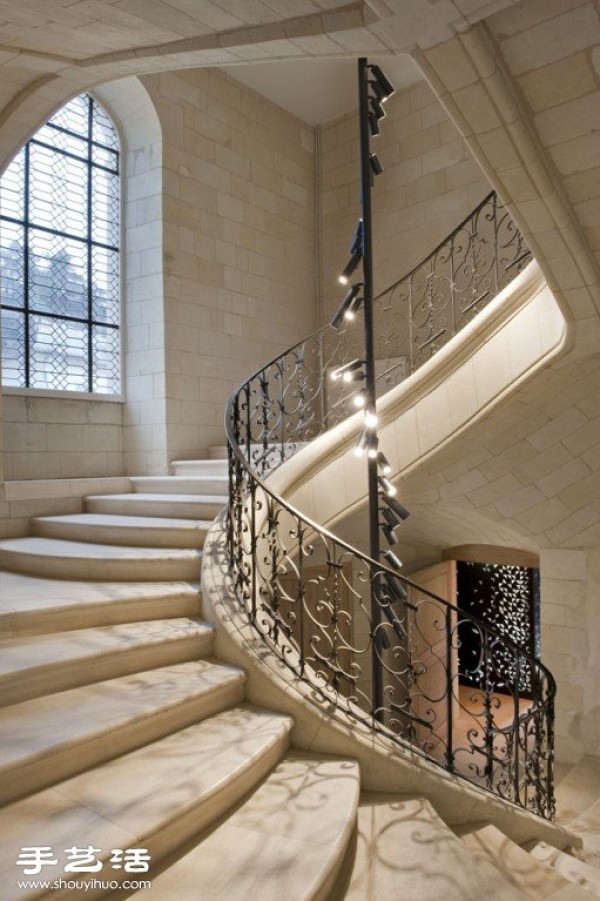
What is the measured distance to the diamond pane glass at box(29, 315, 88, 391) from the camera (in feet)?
18.2

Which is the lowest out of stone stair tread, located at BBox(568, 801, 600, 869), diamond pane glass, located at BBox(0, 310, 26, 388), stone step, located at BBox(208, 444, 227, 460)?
stone stair tread, located at BBox(568, 801, 600, 869)

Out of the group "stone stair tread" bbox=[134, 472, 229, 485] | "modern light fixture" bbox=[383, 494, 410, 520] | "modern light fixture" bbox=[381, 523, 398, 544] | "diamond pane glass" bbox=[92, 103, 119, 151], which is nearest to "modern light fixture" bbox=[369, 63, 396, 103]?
"modern light fixture" bbox=[383, 494, 410, 520]

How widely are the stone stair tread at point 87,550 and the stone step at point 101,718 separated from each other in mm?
836

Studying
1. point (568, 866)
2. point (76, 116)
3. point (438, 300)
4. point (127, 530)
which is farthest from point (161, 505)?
point (438, 300)

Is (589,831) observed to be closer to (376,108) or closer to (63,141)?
(376,108)

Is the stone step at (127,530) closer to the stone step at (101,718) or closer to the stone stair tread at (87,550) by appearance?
the stone stair tread at (87,550)

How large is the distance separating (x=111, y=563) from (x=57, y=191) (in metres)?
4.03

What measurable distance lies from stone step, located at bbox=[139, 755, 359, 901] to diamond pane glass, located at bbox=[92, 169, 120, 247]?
17.9 feet

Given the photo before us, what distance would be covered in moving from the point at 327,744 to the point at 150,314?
15.2 feet

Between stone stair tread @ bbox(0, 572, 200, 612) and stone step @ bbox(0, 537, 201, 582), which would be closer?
stone stair tread @ bbox(0, 572, 200, 612)

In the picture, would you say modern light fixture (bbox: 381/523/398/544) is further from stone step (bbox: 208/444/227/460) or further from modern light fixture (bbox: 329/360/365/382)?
stone step (bbox: 208/444/227/460)

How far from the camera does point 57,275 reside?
575cm

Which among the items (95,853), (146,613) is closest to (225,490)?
(146,613)

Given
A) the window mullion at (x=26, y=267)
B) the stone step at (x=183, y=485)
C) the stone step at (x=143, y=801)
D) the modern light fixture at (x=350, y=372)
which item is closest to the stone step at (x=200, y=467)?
the stone step at (x=183, y=485)
